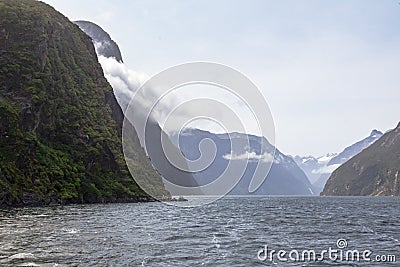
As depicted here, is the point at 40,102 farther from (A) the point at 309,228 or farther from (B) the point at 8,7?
(A) the point at 309,228

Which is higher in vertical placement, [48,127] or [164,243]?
[48,127]

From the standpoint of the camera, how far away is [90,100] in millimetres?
189500

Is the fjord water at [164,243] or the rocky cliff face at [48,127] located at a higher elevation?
the rocky cliff face at [48,127]

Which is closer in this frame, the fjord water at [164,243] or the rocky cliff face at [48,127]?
the fjord water at [164,243]

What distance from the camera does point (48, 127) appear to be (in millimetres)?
150625

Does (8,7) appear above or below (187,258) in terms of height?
above

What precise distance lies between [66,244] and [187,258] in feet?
44.0

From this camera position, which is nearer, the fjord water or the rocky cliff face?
the fjord water

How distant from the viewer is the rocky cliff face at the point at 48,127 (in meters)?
124

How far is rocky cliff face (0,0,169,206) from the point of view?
405ft

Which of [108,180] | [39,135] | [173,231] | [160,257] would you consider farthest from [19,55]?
[160,257]

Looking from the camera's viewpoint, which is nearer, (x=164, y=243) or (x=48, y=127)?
(x=164, y=243)

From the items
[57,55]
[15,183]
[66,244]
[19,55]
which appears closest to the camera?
[66,244]

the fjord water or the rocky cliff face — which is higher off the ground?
the rocky cliff face
